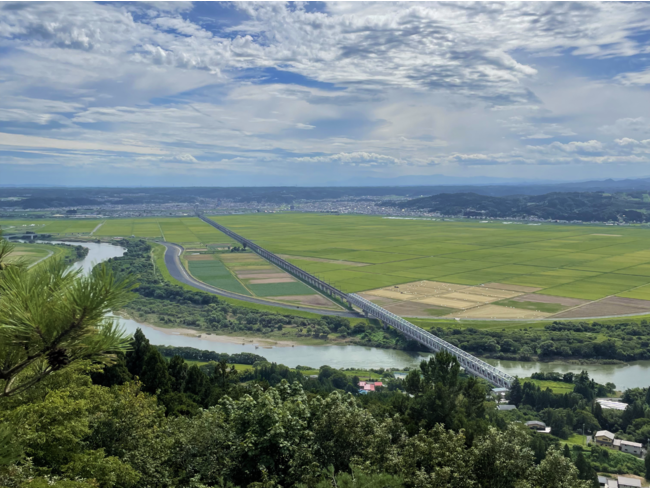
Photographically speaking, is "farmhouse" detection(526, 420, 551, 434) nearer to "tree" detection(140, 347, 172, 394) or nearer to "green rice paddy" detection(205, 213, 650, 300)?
"tree" detection(140, 347, 172, 394)

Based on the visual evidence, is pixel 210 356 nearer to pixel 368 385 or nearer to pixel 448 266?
pixel 368 385

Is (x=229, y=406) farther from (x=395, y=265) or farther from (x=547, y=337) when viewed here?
(x=395, y=265)

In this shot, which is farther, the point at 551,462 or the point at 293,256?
the point at 293,256

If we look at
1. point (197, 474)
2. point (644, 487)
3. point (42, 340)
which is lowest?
point (644, 487)

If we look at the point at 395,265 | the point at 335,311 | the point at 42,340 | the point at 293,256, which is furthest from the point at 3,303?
the point at 293,256

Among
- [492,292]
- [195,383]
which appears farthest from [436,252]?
[195,383]

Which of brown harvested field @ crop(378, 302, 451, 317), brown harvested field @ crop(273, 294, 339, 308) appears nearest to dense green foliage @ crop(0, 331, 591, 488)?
brown harvested field @ crop(378, 302, 451, 317)
